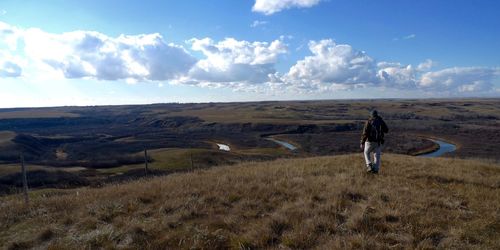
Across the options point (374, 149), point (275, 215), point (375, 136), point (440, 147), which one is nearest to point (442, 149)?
point (440, 147)

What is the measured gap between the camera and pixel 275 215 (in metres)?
8.23

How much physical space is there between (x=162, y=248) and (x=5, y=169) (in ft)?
→ 152

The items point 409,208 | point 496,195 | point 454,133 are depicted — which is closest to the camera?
point 409,208

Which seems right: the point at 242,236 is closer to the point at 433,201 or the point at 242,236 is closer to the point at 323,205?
the point at 323,205

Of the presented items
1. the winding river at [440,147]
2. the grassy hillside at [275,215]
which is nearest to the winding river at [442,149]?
the winding river at [440,147]

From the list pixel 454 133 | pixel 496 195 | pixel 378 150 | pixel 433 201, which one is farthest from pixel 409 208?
pixel 454 133

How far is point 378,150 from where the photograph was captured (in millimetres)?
12992

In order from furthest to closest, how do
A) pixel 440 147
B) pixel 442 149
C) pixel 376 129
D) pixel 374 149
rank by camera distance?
pixel 440 147
pixel 442 149
pixel 374 149
pixel 376 129

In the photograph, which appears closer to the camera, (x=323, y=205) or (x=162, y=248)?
(x=162, y=248)

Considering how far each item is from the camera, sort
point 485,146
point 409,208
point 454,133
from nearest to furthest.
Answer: point 409,208, point 485,146, point 454,133

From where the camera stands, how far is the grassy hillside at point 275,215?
7152 mm

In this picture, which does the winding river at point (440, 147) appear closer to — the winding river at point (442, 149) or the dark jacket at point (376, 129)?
the winding river at point (442, 149)

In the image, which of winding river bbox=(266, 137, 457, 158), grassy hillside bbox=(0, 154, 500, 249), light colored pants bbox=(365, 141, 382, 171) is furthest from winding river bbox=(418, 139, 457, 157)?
grassy hillside bbox=(0, 154, 500, 249)

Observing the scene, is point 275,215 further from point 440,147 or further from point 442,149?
point 440,147
